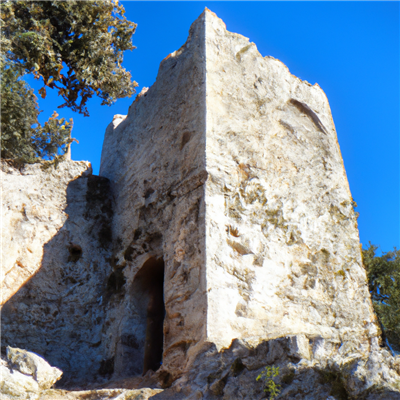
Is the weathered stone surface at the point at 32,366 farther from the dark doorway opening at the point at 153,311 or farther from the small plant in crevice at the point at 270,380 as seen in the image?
the small plant in crevice at the point at 270,380

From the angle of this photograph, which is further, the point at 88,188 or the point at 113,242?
the point at 88,188

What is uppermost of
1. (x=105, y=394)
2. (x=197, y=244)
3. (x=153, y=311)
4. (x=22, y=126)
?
(x=22, y=126)

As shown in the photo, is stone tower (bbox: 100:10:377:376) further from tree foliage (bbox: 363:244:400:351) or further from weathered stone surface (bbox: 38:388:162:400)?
tree foliage (bbox: 363:244:400:351)

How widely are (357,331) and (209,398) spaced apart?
2640 mm

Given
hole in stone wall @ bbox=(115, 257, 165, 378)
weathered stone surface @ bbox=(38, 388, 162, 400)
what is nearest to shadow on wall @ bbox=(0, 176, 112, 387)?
hole in stone wall @ bbox=(115, 257, 165, 378)

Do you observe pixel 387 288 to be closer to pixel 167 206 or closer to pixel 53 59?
pixel 167 206

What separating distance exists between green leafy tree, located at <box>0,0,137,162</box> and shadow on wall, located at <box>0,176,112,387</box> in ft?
3.79

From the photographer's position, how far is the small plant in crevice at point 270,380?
3489 millimetres

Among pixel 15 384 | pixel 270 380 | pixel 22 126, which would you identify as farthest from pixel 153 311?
pixel 22 126

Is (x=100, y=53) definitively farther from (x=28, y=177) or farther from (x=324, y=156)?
(x=324, y=156)

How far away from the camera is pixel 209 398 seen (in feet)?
12.8

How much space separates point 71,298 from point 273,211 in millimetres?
3357

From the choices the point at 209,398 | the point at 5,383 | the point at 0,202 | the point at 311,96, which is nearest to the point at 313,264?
the point at 209,398

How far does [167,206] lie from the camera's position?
239 inches
